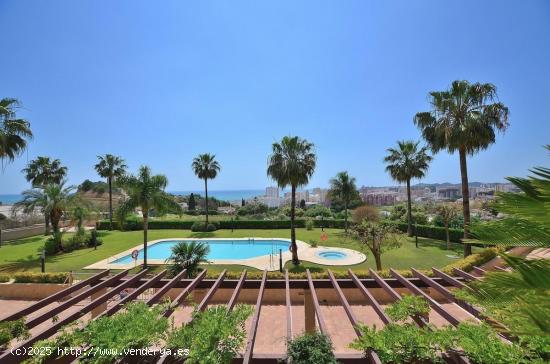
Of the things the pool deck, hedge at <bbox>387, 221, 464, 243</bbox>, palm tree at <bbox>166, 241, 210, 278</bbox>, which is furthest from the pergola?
hedge at <bbox>387, 221, 464, 243</bbox>

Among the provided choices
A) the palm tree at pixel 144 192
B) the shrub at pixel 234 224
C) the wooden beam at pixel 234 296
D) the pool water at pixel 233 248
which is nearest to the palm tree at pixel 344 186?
the shrub at pixel 234 224

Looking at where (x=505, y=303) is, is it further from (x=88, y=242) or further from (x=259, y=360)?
(x=88, y=242)

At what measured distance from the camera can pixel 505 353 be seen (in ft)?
11.0

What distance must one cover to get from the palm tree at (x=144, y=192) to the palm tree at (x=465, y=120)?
16774 millimetres

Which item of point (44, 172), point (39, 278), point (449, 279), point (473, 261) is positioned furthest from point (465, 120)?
point (44, 172)

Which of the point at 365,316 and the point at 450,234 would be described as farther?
the point at 450,234

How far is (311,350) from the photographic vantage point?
3854mm

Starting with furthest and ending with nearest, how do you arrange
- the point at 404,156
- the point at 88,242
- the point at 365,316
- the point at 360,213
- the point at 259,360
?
1. the point at 360,213
2. the point at 404,156
3. the point at 88,242
4. the point at 365,316
5. the point at 259,360

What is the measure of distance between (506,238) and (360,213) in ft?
90.8

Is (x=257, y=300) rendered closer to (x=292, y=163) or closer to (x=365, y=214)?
(x=292, y=163)

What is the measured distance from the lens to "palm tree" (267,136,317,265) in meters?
Result: 16.9

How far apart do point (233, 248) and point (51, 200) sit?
1588 centimetres

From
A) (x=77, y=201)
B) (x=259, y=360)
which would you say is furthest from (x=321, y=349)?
(x=77, y=201)

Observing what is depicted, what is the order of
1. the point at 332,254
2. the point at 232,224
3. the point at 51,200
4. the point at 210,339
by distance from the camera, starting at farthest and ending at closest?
1. the point at 232,224
2. the point at 51,200
3. the point at 332,254
4. the point at 210,339
